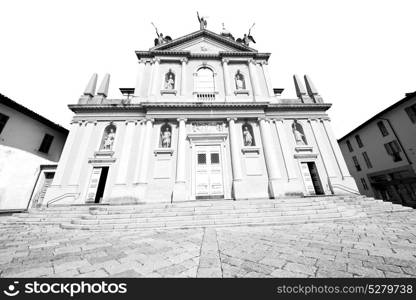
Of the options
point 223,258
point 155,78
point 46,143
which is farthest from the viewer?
→ point 155,78

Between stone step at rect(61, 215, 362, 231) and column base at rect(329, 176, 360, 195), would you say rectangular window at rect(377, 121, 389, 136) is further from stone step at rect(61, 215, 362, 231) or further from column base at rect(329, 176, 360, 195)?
stone step at rect(61, 215, 362, 231)

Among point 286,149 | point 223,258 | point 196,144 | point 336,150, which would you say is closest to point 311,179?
point 286,149

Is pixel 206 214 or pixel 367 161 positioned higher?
pixel 367 161

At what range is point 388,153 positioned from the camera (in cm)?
1819

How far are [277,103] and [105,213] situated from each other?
12.6 metres

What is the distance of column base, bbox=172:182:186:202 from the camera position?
911cm

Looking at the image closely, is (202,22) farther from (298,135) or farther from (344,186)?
(344,186)

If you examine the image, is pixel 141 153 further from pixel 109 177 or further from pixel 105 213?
pixel 105 213

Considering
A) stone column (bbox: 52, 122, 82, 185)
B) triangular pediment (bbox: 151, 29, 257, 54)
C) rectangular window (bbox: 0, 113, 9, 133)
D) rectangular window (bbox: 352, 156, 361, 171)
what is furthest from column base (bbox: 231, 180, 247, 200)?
rectangular window (bbox: 352, 156, 361, 171)

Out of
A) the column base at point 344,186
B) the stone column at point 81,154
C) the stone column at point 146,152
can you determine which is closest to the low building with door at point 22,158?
the stone column at point 81,154

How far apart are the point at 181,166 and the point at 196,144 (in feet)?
6.56

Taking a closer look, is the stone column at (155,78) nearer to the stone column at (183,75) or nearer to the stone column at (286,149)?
the stone column at (183,75)

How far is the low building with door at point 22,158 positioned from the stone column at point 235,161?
1230 cm

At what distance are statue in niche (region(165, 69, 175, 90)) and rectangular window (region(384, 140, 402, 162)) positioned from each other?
76.8 feet
